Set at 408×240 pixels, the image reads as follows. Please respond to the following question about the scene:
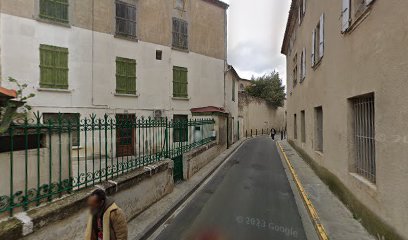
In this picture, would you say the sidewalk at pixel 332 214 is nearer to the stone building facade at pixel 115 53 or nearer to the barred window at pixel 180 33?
the stone building facade at pixel 115 53

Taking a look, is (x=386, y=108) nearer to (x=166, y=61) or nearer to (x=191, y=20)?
(x=166, y=61)

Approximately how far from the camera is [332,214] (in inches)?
250

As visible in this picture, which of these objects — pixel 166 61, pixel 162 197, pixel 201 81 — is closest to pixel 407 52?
pixel 162 197

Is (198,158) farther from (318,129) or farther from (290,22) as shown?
(290,22)

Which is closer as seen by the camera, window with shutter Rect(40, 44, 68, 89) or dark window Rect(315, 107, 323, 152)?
dark window Rect(315, 107, 323, 152)

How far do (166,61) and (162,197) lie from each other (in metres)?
11.8

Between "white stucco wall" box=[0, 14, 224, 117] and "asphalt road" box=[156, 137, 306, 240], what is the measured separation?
26.6 ft

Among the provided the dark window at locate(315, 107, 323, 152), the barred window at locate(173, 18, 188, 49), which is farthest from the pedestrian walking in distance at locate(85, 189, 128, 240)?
the barred window at locate(173, 18, 188, 49)

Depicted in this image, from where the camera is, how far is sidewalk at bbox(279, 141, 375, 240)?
5.21m

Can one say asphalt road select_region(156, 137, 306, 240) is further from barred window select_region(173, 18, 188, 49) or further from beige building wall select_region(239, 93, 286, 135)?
beige building wall select_region(239, 93, 286, 135)

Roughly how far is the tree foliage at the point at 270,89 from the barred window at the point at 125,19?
1256 inches

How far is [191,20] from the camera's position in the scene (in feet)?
63.2

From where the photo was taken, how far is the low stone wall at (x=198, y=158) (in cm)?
1019

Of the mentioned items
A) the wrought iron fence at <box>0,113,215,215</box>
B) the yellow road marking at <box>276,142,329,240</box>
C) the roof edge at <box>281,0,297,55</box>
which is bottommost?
the yellow road marking at <box>276,142,329,240</box>
